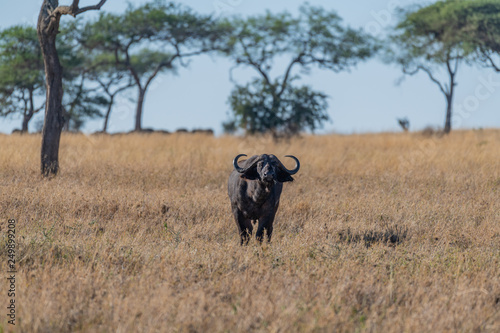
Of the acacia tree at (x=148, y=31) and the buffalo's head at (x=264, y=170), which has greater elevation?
the acacia tree at (x=148, y=31)

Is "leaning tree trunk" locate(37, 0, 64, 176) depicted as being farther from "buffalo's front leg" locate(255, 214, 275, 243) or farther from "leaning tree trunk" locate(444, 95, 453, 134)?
"leaning tree trunk" locate(444, 95, 453, 134)

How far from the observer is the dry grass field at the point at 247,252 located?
473cm

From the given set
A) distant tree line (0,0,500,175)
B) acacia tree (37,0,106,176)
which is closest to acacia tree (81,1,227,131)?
distant tree line (0,0,500,175)

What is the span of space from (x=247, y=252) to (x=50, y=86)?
8601 millimetres

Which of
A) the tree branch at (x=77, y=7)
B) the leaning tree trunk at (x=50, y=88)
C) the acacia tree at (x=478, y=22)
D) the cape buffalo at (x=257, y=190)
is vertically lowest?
the cape buffalo at (x=257, y=190)

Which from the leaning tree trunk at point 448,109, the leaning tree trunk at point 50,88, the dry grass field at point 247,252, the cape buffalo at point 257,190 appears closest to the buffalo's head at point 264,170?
the cape buffalo at point 257,190

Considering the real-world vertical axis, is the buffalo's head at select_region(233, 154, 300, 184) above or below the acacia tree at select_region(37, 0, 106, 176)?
below

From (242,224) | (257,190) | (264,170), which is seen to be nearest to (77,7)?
(242,224)

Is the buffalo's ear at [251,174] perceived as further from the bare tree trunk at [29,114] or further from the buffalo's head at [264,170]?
the bare tree trunk at [29,114]

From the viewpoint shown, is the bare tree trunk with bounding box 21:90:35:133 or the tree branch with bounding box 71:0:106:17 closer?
the tree branch with bounding box 71:0:106:17

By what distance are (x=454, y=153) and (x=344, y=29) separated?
719 inches

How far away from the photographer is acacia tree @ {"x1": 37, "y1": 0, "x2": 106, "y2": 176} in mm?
13164

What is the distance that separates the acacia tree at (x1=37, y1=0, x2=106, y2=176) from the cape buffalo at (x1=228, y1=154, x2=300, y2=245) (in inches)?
281

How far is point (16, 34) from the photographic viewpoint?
105ft
